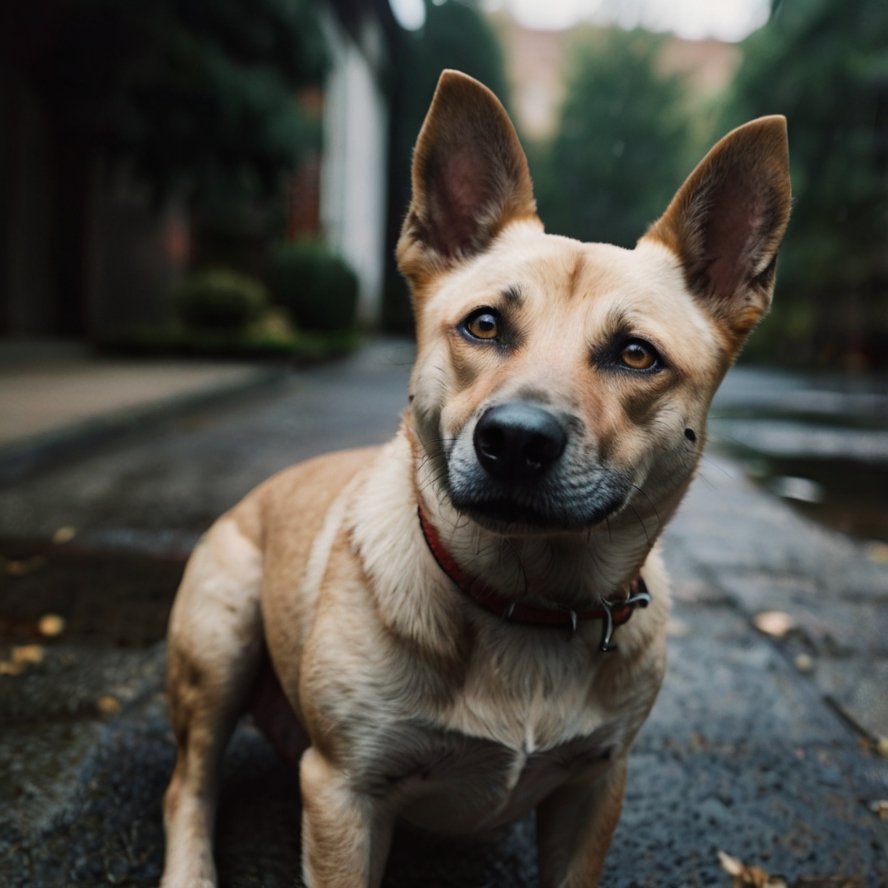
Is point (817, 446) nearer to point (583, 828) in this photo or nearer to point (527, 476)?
point (583, 828)

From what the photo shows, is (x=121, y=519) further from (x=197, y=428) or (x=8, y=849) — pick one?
(x=197, y=428)

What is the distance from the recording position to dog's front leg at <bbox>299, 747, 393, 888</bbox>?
5.43 ft

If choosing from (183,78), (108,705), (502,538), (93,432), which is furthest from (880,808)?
(183,78)

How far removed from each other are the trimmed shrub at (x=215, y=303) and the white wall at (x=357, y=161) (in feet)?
15.5

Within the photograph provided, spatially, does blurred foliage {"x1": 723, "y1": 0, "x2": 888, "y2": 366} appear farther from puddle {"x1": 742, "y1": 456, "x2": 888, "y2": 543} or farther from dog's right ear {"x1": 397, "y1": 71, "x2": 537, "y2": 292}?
dog's right ear {"x1": 397, "y1": 71, "x2": 537, "y2": 292}

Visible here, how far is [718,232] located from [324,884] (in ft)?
5.26

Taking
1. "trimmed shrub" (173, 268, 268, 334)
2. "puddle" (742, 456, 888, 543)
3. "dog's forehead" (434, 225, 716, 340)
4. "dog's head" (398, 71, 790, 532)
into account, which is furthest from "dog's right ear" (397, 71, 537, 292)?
"trimmed shrub" (173, 268, 268, 334)

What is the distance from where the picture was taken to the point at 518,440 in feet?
4.82

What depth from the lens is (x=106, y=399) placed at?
25.7ft

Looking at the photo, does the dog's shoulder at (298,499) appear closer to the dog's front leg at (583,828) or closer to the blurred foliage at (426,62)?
the dog's front leg at (583,828)

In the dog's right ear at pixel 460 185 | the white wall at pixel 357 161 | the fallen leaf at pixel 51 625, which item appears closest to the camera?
the dog's right ear at pixel 460 185

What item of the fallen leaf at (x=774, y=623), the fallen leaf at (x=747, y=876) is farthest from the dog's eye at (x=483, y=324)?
the fallen leaf at (x=774, y=623)

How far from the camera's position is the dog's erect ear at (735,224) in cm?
184

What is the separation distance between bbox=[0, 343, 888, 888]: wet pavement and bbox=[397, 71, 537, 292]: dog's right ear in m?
1.00
